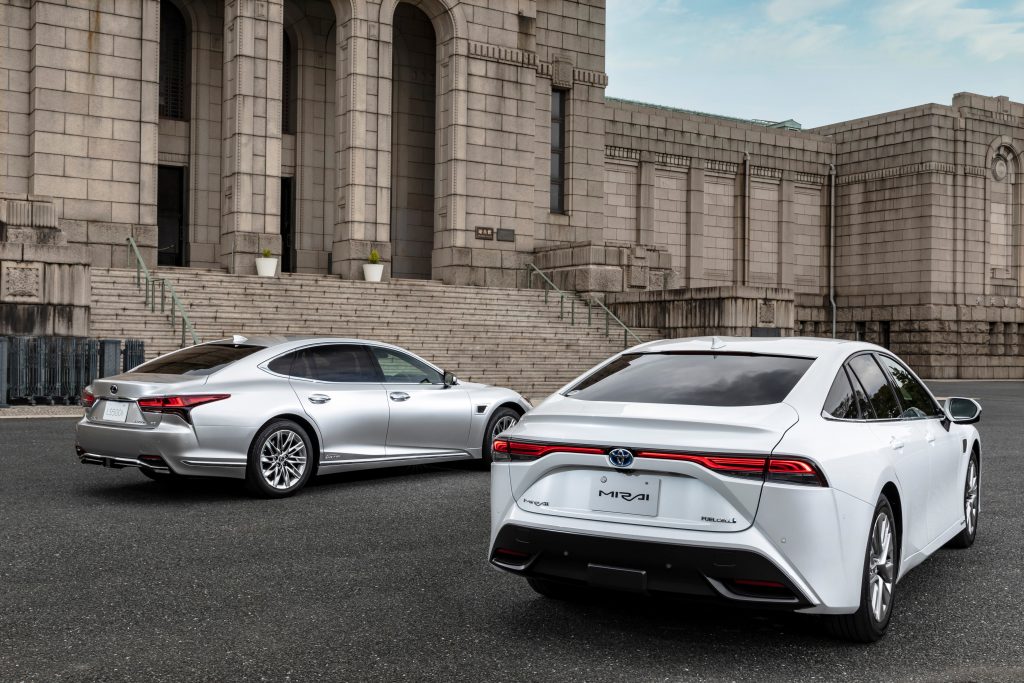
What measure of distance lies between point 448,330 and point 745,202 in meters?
20.6

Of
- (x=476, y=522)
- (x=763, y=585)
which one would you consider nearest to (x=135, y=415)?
(x=476, y=522)

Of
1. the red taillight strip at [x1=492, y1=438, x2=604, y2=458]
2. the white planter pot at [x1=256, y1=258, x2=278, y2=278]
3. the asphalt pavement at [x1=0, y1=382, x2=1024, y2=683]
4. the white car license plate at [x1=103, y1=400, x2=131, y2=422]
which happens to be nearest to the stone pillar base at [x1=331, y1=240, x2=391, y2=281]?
the white planter pot at [x1=256, y1=258, x2=278, y2=278]

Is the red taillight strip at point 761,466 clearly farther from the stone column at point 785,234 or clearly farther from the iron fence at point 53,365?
the stone column at point 785,234

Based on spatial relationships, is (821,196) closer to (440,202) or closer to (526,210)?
(526,210)

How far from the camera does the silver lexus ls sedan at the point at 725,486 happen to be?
4578 mm

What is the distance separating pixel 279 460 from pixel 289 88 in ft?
91.1

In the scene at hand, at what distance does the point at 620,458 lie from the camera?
4824mm

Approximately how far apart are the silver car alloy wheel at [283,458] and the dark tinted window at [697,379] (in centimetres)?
419

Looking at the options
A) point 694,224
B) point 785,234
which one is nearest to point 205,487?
point 694,224

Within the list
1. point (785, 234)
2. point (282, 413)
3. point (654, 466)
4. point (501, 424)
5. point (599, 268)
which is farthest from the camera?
point (785, 234)

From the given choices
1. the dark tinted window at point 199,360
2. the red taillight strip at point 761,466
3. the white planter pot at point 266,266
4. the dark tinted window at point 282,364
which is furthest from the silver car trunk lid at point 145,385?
the white planter pot at point 266,266

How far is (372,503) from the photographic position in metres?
8.95

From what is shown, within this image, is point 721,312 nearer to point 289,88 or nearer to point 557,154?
point 557,154

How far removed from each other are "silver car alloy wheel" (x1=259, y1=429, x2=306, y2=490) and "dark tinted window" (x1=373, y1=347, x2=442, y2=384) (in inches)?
48.9
